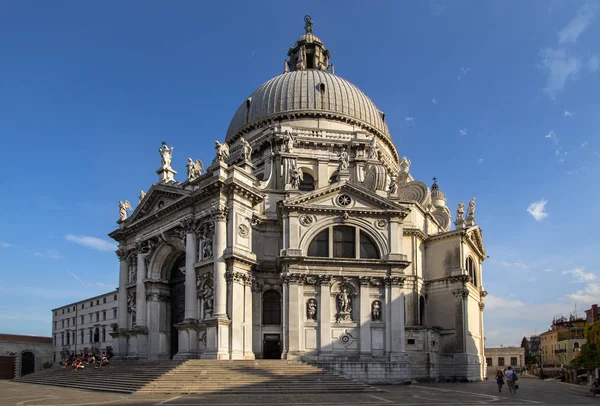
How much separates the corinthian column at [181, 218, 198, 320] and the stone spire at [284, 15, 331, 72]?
25.8 m

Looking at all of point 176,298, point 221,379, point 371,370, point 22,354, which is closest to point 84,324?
point 22,354

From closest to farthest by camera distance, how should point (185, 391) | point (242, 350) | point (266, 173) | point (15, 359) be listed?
point (185, 391) < point (242, 350) < point (266, 173) < point (15, 359)

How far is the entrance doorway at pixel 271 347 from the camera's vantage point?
38344 millimetres

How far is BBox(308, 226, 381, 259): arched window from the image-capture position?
38250 millimetres

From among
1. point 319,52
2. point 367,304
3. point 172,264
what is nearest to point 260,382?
point 367,304

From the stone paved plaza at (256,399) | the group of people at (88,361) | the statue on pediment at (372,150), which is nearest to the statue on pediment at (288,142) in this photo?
the statue on pediment at (372,150)

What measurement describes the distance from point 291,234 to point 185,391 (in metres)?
12.7

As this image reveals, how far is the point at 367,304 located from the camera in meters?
37.5

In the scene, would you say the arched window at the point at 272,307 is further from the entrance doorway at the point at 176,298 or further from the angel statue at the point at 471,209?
the angel statue at the point at 471,209

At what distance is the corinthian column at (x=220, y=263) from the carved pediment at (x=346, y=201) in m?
4.56

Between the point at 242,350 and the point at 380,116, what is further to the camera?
the point at 380,116

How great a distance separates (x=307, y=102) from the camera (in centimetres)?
5081

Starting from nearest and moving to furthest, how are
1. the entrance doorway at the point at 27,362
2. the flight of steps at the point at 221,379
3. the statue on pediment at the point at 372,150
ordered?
the flight of steps at the point at 221,379
the statue on pediment at the point at 372,150
the entrance doorway at the point at 27,362

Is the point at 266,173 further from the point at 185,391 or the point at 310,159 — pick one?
the point at 185,391
